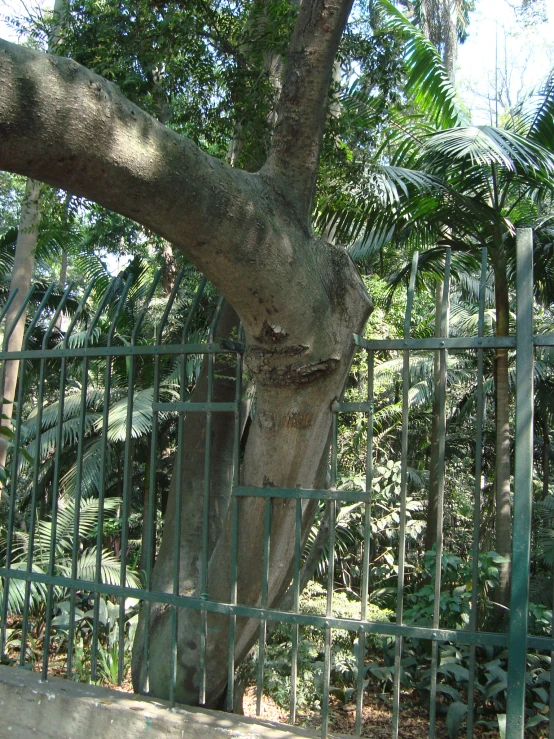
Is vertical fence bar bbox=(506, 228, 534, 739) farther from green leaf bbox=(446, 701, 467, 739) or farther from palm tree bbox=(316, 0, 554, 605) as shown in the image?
palm tree bbox=(316, 0, 554, 605)

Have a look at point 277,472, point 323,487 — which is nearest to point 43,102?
point 277,472

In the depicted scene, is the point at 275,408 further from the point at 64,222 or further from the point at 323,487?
the point at 64,222

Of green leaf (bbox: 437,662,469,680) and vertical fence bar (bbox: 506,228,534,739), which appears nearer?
vertical fence bar (bbox: 506,228,534,739)

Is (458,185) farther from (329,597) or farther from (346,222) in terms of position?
(329,597)

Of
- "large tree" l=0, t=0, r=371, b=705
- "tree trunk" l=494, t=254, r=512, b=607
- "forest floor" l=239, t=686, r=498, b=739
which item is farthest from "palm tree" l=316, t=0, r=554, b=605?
"large tree" l=0, t=0, r=371, b=705

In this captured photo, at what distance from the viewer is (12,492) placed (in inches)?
157

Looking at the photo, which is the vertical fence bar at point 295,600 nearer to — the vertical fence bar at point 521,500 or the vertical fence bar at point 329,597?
the vertical fence bar at point 329,597

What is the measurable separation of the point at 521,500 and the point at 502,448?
3106mm

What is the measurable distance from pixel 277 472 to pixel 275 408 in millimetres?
295

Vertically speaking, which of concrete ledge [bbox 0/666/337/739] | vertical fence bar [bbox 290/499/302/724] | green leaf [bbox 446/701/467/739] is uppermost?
vertical fence bar [bbox 290/499/302/724]

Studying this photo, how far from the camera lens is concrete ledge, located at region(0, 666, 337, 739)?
3049mm

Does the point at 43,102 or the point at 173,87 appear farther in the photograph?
the point at 173,87

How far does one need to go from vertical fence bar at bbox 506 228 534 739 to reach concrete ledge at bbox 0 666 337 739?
0.88m

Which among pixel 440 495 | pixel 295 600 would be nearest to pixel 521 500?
pixel 440 495
